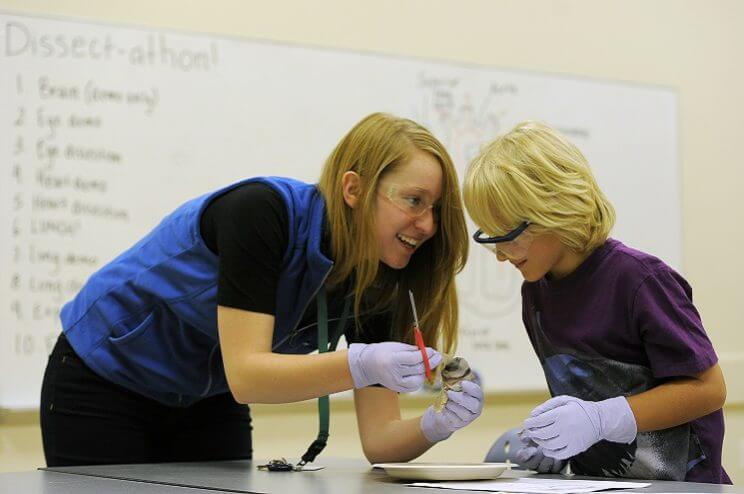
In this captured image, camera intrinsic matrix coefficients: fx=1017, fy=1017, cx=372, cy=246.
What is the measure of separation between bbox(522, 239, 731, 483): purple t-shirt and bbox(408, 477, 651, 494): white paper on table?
191 millimetres

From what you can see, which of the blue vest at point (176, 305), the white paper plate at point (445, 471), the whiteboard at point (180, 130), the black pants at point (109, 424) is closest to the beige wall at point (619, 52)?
the whiteboard at point (180, 130)

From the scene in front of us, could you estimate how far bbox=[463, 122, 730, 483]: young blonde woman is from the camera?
1421 millimetres

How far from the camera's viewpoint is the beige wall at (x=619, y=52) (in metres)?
3.01

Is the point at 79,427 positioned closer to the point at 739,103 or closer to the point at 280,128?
the point at 280,128

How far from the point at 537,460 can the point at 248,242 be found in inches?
22.3

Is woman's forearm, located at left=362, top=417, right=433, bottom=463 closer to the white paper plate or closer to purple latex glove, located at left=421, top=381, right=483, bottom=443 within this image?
purple latex glove, located at left=421, top=381, right=483, bottom=443

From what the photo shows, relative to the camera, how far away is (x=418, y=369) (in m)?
1.54

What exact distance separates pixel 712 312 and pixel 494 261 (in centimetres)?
87

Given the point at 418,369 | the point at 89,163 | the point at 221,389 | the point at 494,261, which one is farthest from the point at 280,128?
the point at 418,369

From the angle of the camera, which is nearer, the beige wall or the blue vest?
the blue vest

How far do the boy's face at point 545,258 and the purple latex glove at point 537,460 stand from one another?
0.26 meters

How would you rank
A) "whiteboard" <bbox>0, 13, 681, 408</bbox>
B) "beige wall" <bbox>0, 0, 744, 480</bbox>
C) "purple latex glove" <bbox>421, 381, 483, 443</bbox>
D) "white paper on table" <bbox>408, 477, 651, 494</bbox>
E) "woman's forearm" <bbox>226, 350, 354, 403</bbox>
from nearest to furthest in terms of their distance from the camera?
"white paper on table" <bbox>408, 477, 651, 494</bbox> < "woman's forearm" <bbox>226, 350, 354, 403</bbox> < "purple latex glove" <bbox>421, 381, 483, 443</bbox> < "whiteboard" <bbox>0, 13, 681, 408</bbox> < "beige wall" <bbox>0, 0, 744, 480</bbox>

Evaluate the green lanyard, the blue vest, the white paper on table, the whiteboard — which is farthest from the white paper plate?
the whiteboard

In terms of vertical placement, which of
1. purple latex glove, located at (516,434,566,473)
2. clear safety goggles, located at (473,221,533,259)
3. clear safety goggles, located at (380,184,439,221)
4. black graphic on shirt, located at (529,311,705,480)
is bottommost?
purple latex glove, located at (516,434,566,473)
